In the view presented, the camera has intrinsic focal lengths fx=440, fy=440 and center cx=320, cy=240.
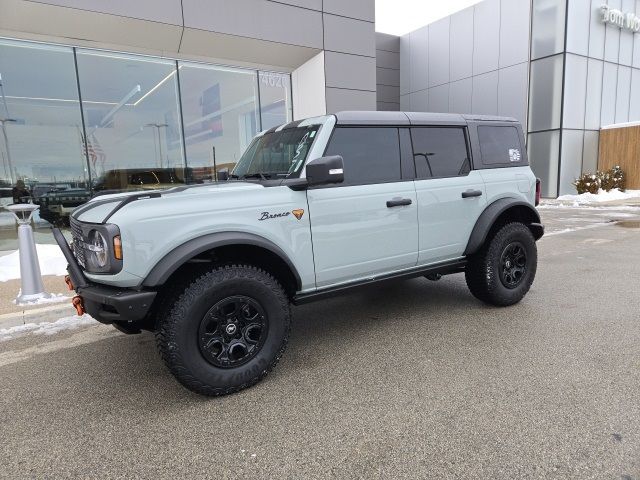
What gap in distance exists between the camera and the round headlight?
272 cm

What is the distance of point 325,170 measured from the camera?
304 cm

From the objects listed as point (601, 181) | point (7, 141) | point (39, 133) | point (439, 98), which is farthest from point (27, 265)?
point (439, 98)

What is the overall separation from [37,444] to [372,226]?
8.74 ft

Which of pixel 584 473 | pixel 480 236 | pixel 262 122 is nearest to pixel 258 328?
pixel 584 473

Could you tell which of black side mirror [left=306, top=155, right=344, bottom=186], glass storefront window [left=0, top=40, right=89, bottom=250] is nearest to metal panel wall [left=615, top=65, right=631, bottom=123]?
glass storefront window [left=0, top=40, right=89, bottom=250]

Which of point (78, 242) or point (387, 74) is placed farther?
point (387, 74)

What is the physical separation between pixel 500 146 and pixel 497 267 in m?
1.30

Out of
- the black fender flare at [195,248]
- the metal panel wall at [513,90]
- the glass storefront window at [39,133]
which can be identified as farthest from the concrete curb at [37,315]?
the metal panel wall at [513,90]

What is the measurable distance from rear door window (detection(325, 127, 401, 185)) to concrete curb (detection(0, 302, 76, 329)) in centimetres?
343

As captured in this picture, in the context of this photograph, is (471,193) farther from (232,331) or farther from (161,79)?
(161,79)

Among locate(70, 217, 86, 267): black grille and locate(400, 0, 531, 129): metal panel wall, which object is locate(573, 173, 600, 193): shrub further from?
locate(70, 217, 86, 267): black grille

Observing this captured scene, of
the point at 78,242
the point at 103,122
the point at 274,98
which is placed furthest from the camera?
the point at 274,98

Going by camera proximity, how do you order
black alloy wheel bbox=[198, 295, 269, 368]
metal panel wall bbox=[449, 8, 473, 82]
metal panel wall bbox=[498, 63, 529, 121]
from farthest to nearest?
metal panel wall bbox=[449, 8, 473, 82] < metal panel wall bbox=[498, 63, 529, 121] < black alloy wheel bbox=[198, 295, 269, 368]

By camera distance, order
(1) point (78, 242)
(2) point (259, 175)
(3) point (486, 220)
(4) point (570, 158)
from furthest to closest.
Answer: (4) point (570, 158) → (3) point (486, 220) → (2) point (259, 175) → (1) point (78, 242)
